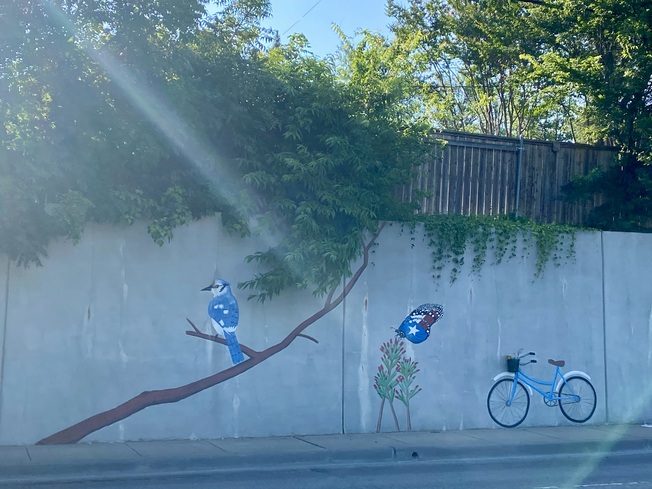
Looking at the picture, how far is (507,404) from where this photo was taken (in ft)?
43.9

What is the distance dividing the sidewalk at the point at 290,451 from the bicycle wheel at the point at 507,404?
9.0 inches

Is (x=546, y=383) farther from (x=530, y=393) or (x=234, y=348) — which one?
(x=234, y=348)

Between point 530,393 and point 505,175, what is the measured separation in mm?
3831

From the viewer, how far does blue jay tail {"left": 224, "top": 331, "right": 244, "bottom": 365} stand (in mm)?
11805

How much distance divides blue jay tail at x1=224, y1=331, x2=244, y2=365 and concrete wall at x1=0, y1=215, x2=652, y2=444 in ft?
0.30

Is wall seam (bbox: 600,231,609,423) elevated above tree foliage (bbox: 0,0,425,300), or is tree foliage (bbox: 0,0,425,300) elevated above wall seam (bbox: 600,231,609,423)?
tree foliage (bbox: 0,0,425,300)

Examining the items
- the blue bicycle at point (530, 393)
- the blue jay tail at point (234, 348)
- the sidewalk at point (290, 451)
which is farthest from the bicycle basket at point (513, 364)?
the blue jay tail at point (234, 348)

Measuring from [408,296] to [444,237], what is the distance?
1.09 m

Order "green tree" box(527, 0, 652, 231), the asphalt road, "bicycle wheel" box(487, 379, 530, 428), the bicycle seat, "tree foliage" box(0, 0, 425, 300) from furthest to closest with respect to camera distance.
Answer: "green tree" box(527, 0, 652, 231), the bicycle seat, "bicycle wheel" box(487, 379, 530, 428), "tree foliage" box(0, 0, 425, 300), the asphalt road

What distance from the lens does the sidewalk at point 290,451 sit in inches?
373

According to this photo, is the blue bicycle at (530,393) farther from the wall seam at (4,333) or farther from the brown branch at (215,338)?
the wall seam at (4,333)

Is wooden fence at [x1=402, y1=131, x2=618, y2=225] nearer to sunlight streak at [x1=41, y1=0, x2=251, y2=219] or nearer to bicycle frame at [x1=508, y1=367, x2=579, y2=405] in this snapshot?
bicycle frame at [x1=508, y1=367, x2=579, y2=405]

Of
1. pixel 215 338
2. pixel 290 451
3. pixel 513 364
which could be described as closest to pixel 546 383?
pixel 513 364

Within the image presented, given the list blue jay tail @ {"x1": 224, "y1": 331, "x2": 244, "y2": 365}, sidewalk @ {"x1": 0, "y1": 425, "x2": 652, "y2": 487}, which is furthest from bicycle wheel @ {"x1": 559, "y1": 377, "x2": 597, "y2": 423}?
blue jay tail @ {"x1": 224, "y1": 331, "x2": 244, "y2": 365}
